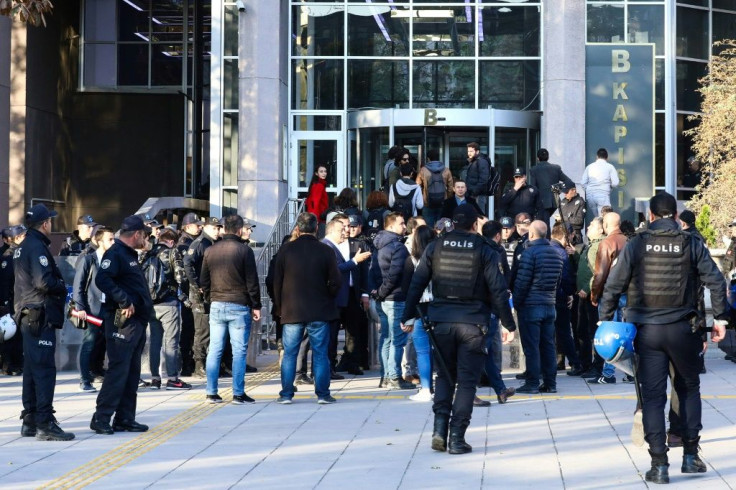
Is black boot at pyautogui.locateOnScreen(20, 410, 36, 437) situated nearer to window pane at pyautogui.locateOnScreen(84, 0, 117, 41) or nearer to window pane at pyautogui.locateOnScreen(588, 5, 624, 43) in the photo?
window pane at pyautogui.locateOnScreen(588, 5, 624, 43)

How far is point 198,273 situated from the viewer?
14.5 m

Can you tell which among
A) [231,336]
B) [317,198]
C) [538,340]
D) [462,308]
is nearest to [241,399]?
[231,336]

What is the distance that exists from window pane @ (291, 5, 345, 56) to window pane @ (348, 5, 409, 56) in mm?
263

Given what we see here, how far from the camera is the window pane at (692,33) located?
27688 millimetres

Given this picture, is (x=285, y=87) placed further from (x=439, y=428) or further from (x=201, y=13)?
(x=439, y=428)

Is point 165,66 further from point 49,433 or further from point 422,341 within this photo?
point 49,433

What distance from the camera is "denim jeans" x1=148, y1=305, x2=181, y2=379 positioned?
555 inches

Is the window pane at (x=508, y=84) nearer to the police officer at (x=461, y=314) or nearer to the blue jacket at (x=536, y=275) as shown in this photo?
the blue jacket at (x=536, y=275)

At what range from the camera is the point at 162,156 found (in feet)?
124

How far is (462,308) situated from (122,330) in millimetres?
3110

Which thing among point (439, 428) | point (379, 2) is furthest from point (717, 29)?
point (439, 428)

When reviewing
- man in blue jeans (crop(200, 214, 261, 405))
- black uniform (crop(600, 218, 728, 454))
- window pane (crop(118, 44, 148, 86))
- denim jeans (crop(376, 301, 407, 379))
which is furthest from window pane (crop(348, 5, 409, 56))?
black uniform (crop(600, 218, 728, 454))

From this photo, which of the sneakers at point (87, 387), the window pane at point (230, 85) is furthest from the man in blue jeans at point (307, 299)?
the window pane at point (230, 85)

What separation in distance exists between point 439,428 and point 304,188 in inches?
663
